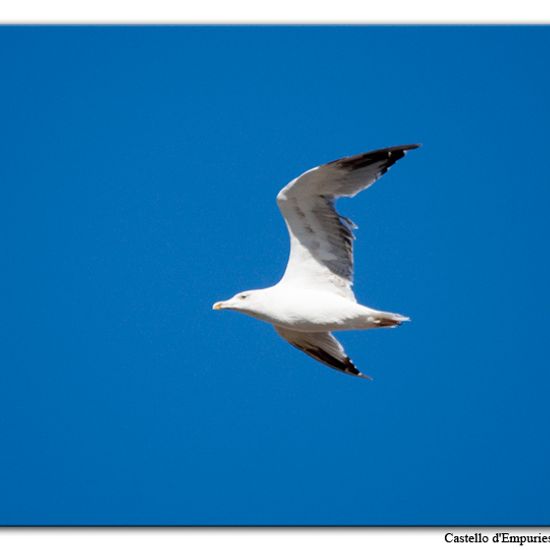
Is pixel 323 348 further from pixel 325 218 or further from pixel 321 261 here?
pixel 325 218

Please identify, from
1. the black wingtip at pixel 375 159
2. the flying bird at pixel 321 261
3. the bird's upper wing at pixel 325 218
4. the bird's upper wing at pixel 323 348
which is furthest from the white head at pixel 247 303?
the black wingtip at pixel 375 159

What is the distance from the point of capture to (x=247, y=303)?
9.44 metres

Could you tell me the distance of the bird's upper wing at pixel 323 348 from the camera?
33.2 feet

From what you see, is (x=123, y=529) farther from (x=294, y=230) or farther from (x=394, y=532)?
(x=294, y=230)

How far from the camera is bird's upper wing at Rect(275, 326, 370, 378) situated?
1012 centimetres

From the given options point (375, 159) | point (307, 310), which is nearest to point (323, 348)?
point (307, 310)

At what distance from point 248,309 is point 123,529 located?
2.13m

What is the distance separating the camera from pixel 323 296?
9305 millimetres

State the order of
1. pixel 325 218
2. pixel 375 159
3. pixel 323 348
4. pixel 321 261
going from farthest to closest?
1. pixel 323 348
2. pixel 321 261
3. pixel 325 218
4. pixel 375 159

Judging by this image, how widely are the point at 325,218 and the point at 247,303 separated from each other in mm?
1015

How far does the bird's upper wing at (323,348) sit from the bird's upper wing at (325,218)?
0.82 m

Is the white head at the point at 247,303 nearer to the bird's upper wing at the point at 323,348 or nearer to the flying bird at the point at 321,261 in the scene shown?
the flying bird at the point at 321,261

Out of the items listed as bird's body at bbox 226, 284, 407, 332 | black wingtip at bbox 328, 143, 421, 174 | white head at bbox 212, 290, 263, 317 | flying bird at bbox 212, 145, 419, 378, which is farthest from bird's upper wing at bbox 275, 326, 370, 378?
black wingtip at bbox 328, 143, 421, 174
